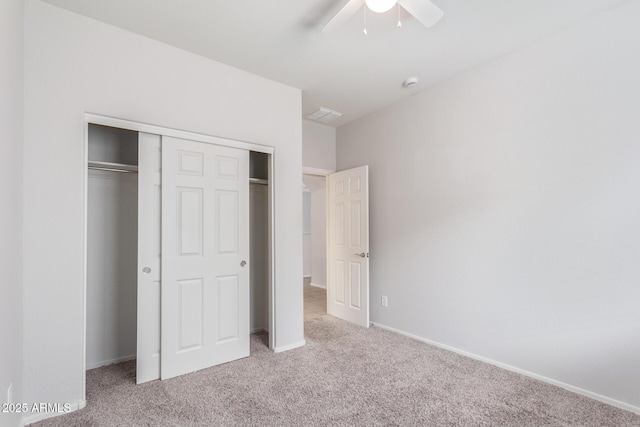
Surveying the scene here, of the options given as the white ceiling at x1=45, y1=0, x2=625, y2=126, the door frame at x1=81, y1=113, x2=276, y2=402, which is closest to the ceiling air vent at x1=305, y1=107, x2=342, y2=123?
the white ceiling at x1=45, y1=0, x2=625, y2=126

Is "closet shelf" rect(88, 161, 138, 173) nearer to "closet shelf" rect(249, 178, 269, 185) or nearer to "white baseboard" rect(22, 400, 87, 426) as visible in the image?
"closet shelf" rect(249, 178, 269, 185)

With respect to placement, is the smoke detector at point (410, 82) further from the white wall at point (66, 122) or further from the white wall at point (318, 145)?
the white wall at point (66, 122)

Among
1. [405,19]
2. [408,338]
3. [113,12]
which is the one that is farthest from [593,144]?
[113,12]

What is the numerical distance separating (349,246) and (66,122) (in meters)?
3.14

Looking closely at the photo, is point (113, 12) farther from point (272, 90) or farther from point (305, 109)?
point (305, 109)

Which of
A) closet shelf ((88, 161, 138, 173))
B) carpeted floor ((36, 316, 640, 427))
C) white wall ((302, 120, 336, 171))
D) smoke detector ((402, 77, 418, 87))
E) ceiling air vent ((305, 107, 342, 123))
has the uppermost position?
smoke detector ((402, 77, 418, 87))

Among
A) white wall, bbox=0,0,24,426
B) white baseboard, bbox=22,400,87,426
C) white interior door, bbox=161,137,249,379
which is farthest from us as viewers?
white interior door, bbox=161,137,249,379

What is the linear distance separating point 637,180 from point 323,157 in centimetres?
322

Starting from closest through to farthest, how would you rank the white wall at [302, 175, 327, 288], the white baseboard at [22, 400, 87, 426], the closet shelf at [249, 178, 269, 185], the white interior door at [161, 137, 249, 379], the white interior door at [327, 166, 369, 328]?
1. the white baseboard at [22, 400, 87, 426]
2. the white interior door at [161, 137, 249, 379]
3. the closet shelf at [249, 178, 269, 185]
4. the white interior door at [327, 166, 369, 328]
5. the white wall at [302, 175, 327, 288]

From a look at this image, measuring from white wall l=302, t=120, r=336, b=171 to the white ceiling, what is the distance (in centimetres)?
113

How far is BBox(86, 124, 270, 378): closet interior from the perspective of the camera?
267 cm

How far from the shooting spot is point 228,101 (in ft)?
9.43

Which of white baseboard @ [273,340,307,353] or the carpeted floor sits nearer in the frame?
the carpeted floor

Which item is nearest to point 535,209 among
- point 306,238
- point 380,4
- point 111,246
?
point 380,4
